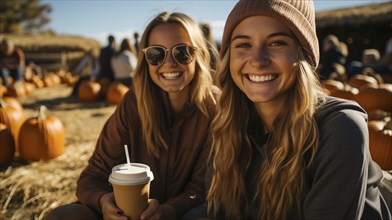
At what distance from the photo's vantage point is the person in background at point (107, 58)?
31.0ft

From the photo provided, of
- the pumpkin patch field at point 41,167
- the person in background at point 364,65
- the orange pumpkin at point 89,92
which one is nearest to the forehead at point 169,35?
the pumpkin patch field at point 41,167

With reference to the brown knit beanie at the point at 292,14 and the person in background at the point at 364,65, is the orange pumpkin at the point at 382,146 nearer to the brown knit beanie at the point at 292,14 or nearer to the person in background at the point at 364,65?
the brown knit beanie at the point at 292,14

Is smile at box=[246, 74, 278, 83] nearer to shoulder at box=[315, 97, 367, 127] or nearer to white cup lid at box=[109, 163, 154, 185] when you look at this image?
shoulder at box=[315, 97, 367, 127]

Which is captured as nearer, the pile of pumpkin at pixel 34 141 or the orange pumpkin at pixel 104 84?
the pile of pumpkin at pixel 34 141

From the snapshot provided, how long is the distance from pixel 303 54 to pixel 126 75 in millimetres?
7300

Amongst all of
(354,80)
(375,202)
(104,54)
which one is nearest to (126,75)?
(104,54)

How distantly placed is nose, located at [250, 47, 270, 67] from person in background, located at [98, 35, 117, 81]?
8360 mm

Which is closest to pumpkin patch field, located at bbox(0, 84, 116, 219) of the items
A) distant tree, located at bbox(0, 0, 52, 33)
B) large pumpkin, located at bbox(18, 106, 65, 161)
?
large pumpkin, located at bbox(18, 106, 65, 161)

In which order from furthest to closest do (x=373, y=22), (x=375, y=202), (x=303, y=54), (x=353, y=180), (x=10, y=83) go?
(x=373, y=22), (x=10, y=83), (x=303, y=54), (x=375, y=202), (x=353, y=180)

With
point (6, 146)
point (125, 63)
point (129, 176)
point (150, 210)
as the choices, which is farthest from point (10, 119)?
point (125, 63)

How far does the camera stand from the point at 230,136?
1816 mm

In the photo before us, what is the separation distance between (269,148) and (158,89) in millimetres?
1084

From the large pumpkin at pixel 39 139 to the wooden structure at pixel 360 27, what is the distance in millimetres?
13310

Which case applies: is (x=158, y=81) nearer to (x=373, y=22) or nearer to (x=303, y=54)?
(x=303, y=54)
